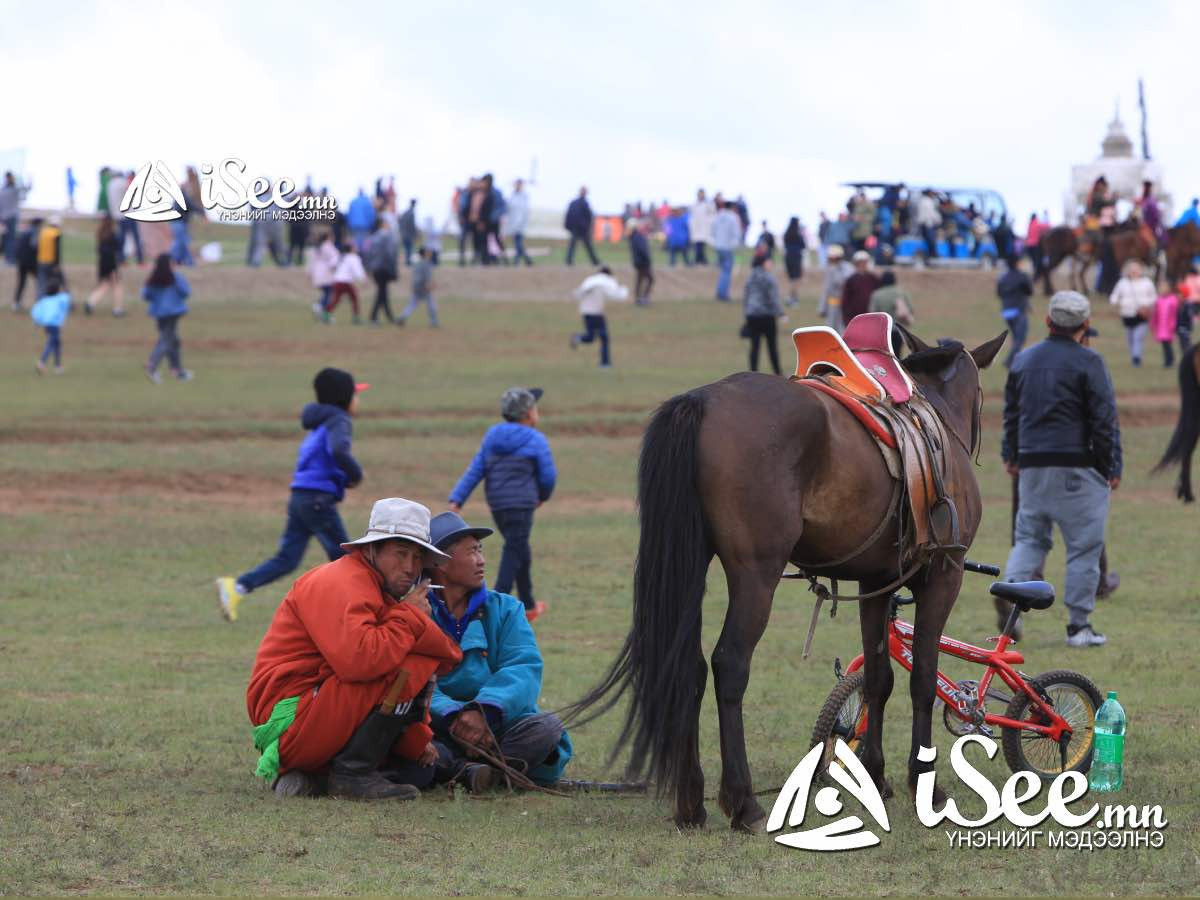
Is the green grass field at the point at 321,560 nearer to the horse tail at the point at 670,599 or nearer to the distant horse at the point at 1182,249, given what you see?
the horse tail at the point at 670,599

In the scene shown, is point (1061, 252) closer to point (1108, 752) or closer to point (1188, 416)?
point (1188, 416)

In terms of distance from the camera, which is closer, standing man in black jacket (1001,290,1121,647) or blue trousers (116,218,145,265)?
standing man in black jacket (1001,290,1121,647)

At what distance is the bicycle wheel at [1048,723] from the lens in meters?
7.98

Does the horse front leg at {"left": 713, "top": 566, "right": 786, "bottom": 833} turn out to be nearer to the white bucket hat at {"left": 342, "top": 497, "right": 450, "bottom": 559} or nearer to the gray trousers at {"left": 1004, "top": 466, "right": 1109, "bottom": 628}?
the white bucket hat at {"left": 342, "top": 497, "right": 450, "bottom": 559}

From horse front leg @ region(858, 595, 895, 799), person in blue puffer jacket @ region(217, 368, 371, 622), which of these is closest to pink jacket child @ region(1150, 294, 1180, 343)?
person in blue puffer jacket @ region(217, 368, 371, 622)

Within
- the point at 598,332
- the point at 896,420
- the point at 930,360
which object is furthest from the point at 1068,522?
the point at 598,332

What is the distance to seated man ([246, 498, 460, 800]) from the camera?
7.09 m

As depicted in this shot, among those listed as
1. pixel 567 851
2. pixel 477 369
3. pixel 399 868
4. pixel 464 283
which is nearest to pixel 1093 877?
pixel 567 851

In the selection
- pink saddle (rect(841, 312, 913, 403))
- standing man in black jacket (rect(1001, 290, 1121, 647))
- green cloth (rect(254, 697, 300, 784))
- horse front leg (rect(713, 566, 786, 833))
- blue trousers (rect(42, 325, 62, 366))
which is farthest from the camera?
→ blue trousers (rect(42, 325, 62, 366))

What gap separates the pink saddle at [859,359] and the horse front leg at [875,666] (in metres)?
0.86

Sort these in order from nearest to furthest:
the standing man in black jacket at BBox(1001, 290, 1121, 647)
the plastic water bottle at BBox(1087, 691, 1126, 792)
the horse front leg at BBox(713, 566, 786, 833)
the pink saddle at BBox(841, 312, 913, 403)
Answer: the horse front leg at BBox(713, 566, 786, 833) → the plastic water bottle at BBox(1087, 691, 1126, 792) → the pink saddle at BBox(841, 312, 913, 403) → the standing man in black jacket at BBox(1001, 290, 1121, 647)

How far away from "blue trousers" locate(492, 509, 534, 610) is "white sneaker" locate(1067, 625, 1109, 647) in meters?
3.71

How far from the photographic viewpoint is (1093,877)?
607 cm

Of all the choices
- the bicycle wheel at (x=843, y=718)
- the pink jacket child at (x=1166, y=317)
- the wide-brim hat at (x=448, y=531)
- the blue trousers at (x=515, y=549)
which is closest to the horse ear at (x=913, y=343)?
the bicycle wheel at (x=843, y=718)
